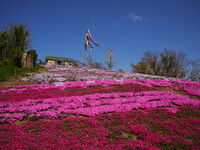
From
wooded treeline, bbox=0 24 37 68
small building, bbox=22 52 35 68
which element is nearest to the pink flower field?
small building, bbox=22 52 35 68

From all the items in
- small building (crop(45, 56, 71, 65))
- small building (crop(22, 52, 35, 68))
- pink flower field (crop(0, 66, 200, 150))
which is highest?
small building (crop(45, 56, 71, 65))

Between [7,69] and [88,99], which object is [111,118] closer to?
[88,99]

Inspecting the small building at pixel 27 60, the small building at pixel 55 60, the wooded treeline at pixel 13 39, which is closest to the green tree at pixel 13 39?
the wooded treeline at pixel 13 39

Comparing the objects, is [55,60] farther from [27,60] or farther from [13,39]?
[27,60]

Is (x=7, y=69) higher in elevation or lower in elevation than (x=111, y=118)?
higher

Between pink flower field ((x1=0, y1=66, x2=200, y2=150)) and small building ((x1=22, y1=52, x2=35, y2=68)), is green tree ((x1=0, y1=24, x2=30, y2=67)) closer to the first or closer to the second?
small building ((x1=22, y1=52, x2=35, y2=68))

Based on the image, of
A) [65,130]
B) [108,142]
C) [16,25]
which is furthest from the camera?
[16,25]

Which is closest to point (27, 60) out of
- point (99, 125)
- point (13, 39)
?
point (13, 39)

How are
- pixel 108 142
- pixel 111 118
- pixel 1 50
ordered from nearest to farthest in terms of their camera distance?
pixel 108 142, pixel 111 118, pixel 1 50

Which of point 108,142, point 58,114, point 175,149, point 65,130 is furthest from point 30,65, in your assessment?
point 175,149

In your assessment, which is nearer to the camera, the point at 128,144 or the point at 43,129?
the point at 128,144

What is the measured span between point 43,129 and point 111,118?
132 inches

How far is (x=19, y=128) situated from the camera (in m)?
6.62

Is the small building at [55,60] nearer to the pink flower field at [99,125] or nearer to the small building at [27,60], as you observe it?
the small building at [27,60]
